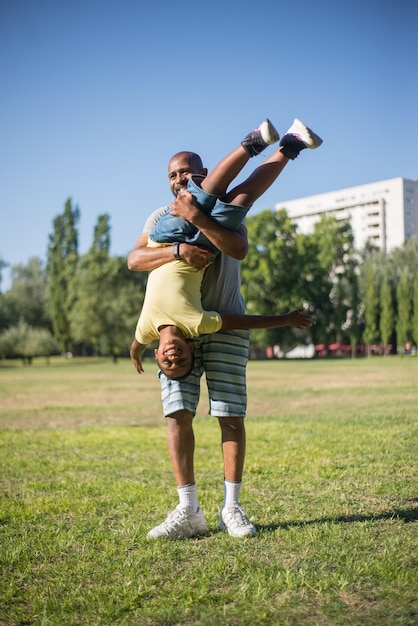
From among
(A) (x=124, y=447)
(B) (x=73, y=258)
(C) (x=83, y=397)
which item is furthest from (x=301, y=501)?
(B) (x=73, y=258)

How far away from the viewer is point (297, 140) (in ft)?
10.2

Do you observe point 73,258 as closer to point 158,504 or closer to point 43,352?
point 43,352

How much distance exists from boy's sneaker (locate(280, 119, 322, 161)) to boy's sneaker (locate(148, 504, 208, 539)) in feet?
6.47

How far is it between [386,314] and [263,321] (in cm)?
5171

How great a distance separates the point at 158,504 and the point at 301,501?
36.8 inches

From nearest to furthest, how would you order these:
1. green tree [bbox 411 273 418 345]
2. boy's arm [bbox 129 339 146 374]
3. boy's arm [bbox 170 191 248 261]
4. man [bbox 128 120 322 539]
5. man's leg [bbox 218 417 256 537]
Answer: boy's arm [bbox 170 191 248 261], man [bbox 128 120 322 539], man's leg [bbox 218 417 256 537], boy's arm [bbox 129 339 146 374], green tree [bbox 411 273 418 345]

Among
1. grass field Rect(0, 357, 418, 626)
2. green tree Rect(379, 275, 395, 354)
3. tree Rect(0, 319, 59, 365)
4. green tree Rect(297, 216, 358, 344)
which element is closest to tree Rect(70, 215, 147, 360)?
tree Rect(0, 319, 59, 365)

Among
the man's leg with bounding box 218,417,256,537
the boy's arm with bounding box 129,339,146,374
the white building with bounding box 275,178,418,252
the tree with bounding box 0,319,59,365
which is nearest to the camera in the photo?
the man's leg with bounding box 218,417,256,537

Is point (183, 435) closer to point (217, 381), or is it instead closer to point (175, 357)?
point (217, 381)

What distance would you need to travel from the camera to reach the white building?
9650cm

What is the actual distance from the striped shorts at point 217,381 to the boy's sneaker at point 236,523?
523mm

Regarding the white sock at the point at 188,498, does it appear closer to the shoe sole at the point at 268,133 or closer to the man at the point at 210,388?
the man at the point at 210,388

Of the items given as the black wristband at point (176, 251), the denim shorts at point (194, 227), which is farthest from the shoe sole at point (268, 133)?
the black wristband at point (176, 251)

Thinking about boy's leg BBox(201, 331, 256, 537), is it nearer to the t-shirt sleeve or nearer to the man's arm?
the man's arm
